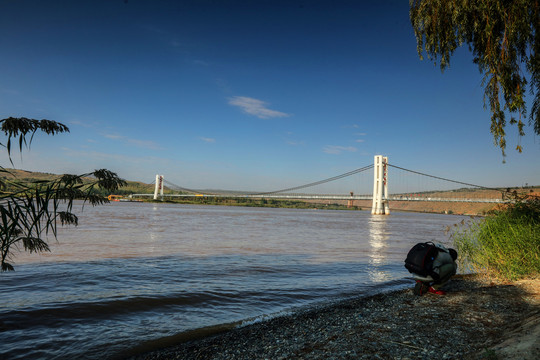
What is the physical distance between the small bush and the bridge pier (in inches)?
2668

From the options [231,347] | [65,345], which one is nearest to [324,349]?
[231,347]

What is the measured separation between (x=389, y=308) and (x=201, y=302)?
3.28 metres

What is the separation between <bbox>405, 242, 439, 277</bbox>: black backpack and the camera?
5.24 m

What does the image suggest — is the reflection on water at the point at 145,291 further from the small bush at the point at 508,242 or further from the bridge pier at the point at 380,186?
the bridge pier at the point at 380,186

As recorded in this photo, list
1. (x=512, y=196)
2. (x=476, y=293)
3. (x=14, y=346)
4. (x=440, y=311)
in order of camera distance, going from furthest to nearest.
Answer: (x=512, y=196) < (x=476, y=293) < (x=440, y=311) < (x=14, y=346)

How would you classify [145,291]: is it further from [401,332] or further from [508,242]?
[508,242]

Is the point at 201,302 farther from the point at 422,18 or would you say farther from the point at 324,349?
the point at 422,18

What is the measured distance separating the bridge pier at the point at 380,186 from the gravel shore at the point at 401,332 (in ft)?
231

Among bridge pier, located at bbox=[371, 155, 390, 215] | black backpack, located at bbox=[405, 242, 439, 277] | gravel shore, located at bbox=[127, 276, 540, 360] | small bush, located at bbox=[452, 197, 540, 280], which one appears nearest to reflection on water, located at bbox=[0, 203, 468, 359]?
gravel shore, located at bbox=[127, 276, 540, 360]

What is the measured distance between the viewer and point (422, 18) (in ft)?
20.4

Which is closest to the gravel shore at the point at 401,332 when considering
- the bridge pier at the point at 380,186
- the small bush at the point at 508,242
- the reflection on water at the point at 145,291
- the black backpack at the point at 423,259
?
the black backpack at the point at 423,259

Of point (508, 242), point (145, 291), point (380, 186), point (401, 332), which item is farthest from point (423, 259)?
point (380, 186)

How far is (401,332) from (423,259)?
74.1 inches

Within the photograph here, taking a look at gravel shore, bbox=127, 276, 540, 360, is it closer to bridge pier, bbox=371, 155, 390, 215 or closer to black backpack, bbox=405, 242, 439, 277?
black backpack, bbox=405, 242, 439, 277
